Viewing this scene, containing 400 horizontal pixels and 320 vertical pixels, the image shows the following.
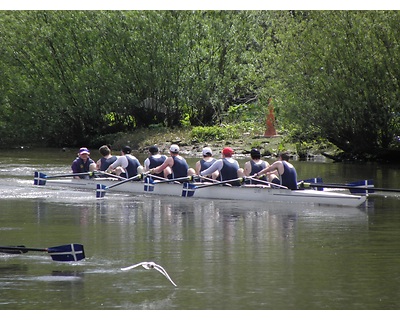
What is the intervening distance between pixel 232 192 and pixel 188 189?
1.22 metres

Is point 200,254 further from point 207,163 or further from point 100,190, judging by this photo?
point 100,190

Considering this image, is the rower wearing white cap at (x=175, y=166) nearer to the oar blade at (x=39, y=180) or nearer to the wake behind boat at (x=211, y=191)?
the wake behind boat at (x=211, y=191)

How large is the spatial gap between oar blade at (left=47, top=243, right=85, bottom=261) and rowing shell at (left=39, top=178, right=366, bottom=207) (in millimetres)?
9209

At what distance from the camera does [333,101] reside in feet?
121

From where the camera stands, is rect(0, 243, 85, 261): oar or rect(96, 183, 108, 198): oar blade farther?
rect(96, 183, 108, 198): oar blade

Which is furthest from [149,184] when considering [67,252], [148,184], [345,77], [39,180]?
[345,77]

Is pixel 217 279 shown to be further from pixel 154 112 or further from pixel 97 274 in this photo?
pixel 154 112

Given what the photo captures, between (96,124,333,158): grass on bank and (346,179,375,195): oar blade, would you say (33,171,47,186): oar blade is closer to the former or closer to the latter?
(346,179,375,195): oar blade

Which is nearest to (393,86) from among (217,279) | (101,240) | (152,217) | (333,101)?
→ (333,101)

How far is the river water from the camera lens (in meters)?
14.1

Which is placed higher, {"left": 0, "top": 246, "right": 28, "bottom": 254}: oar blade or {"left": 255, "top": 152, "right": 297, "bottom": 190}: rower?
{"left": 255, "top": 152, "right": 297, "bottom": 190}: rower

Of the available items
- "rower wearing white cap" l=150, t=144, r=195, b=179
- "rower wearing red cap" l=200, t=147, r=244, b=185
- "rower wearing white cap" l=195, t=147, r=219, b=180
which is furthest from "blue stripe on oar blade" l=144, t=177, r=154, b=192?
"rower wearing red cap" l=200, t=147, r=244, b=185

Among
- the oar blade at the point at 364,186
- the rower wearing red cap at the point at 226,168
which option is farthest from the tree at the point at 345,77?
the oar blade at the point at 364,186

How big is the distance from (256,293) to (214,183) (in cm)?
1100
